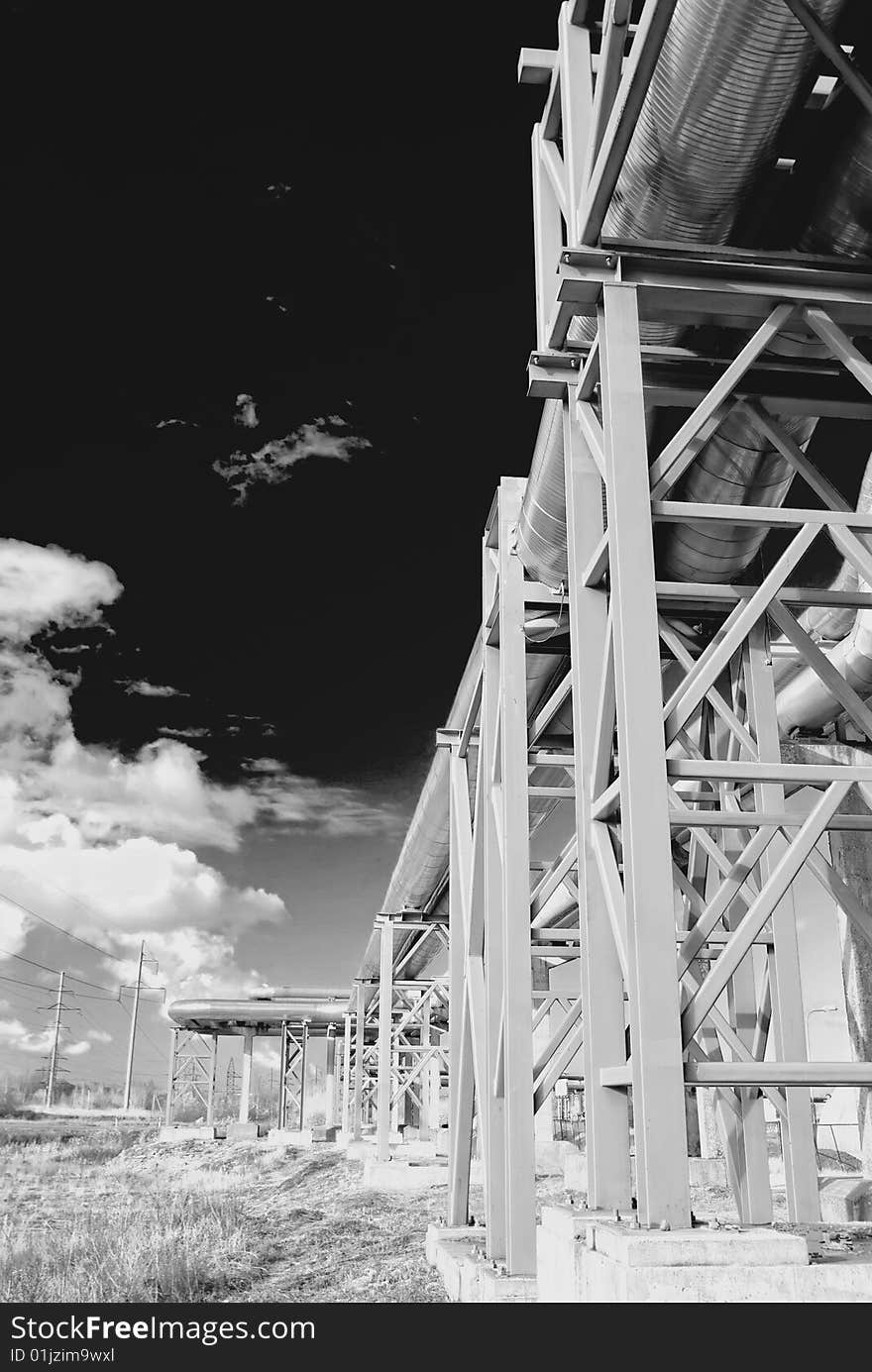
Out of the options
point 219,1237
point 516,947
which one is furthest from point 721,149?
point 219,1237

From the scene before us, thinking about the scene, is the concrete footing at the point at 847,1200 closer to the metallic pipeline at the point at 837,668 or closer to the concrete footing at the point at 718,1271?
the metallic pipeline at the point at 837,668

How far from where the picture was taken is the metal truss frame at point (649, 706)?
11.7 feet

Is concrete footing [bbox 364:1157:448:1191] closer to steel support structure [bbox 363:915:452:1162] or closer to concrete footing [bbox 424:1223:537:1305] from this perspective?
steel support structure [bbox 363:915:452:1162]

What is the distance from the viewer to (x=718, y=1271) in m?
2.94

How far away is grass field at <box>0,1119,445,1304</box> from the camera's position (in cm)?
784

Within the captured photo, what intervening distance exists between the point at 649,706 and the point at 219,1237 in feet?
32.0

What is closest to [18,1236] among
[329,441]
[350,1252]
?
[350,1252]

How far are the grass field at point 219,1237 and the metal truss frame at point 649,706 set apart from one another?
8.93 ft

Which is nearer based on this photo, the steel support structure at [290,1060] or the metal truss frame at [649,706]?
the metal truss frame at [649,706]

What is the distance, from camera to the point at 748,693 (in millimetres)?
5699

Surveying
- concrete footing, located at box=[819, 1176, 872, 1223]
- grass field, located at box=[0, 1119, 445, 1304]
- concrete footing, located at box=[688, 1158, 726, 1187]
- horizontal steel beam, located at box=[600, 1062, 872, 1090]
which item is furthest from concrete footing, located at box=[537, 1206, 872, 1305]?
concrete footing, located at box=[688, 1158, 726, 1187]

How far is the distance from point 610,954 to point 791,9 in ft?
11.1

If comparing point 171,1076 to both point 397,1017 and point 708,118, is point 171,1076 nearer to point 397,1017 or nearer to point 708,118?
point 397,1017

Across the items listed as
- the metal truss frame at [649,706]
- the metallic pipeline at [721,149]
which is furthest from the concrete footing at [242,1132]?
the metallic pipeline at [721,149]
